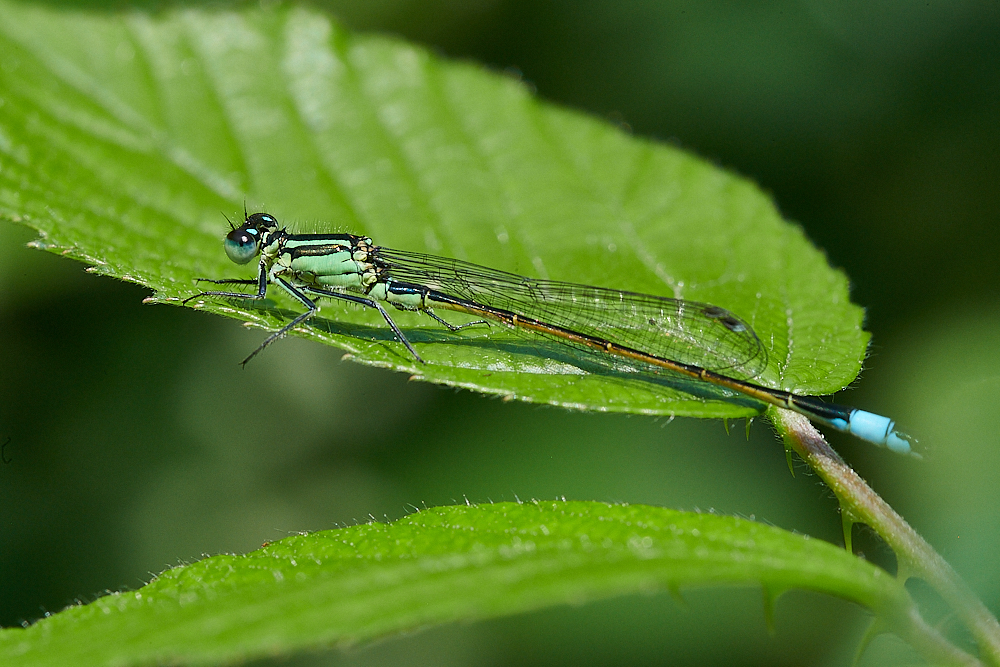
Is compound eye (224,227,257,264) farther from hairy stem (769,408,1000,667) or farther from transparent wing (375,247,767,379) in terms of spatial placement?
hairy stem (769,408,1000,667)

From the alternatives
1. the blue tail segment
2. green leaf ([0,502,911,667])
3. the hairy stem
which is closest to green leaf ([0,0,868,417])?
the hairy stem

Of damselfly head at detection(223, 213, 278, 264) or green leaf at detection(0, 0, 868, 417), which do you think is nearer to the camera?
green leaf at detection(0, 0, 868, 417)

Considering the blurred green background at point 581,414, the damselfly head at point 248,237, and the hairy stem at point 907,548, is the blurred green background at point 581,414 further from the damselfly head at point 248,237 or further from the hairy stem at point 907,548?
the hairy stem at point 907,548

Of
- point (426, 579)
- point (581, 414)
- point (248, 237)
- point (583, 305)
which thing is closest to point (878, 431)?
point (583, 305)

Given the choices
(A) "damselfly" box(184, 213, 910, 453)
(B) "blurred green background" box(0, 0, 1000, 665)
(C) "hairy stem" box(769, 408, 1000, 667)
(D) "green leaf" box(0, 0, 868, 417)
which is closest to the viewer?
(C) "hairy stem" box(769, 408, 1000, 667)

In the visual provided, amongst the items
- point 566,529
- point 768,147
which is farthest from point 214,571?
Result: point 768,147

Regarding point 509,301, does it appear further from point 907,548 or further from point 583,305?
point 907,548

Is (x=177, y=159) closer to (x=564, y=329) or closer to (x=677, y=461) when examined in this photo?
(x=564, y=329)
